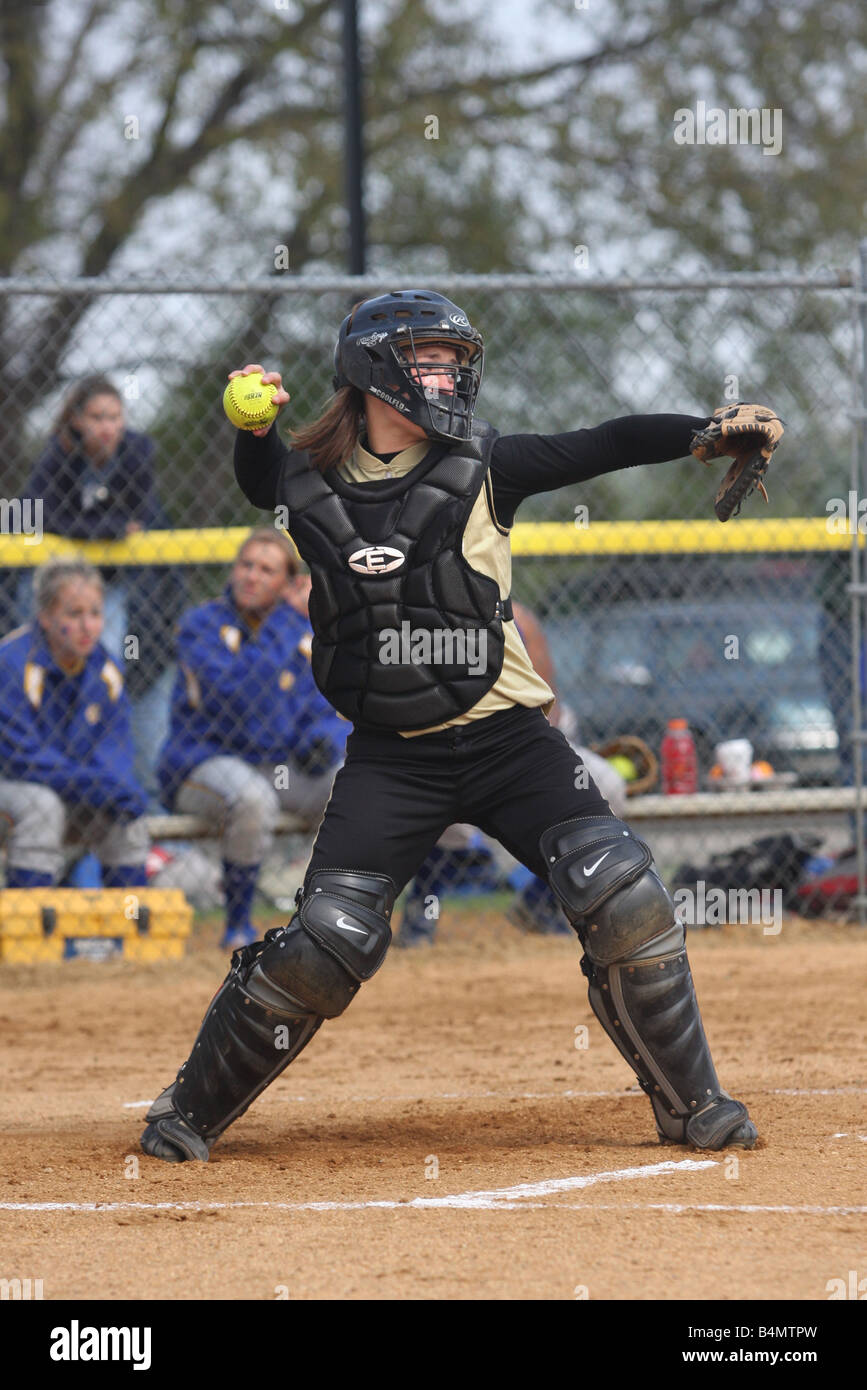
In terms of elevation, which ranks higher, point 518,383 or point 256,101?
point 256,101

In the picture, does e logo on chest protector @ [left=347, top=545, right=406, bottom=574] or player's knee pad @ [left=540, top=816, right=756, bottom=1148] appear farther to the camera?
e logo on chest protector @ [left=347, top=545, right=406, bottom=574]

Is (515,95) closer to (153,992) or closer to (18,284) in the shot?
(18,284)

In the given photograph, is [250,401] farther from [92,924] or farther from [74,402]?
[92,924]

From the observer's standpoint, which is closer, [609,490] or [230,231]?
[609,490]

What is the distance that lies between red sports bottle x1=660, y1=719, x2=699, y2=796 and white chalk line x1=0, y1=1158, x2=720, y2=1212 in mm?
4429

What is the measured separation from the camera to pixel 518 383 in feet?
35.9

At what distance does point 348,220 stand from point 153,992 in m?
4.00

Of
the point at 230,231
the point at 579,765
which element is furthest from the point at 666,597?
the point at 230,231

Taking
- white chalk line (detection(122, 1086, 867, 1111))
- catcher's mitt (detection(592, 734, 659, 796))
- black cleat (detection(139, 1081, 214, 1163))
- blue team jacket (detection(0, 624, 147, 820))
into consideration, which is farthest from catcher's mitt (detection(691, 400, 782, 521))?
catcher's mitt (detection(592, 734, 659, 796))

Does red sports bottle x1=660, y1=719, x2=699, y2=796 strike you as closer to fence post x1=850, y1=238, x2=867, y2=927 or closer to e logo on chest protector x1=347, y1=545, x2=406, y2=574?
fence post x1=850, y1=238, x2=867, y2=927

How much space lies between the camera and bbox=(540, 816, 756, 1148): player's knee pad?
12.3 ft

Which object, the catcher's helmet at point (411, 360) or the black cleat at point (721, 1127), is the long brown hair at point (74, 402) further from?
the black cleat at point (721, 1127)

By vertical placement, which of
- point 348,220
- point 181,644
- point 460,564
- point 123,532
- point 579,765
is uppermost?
point 348,220

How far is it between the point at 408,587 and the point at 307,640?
383cm
